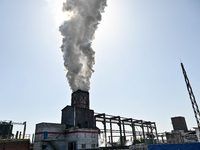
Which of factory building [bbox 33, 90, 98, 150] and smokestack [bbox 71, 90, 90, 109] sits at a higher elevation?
smokestack [bbox 71, 90, 90, 109]

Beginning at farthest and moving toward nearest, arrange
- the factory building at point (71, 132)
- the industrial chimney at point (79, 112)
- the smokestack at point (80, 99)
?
the smokestack at point (80, 99) < the industrial chimney at point (79, 112) < the factory building at point (71, 132)

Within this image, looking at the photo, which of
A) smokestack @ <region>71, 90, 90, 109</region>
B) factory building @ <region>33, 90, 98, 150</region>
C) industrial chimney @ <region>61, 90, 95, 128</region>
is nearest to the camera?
factory building @ <region>33, 90, 98, 150</region>

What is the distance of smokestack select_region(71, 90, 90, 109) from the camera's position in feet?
107

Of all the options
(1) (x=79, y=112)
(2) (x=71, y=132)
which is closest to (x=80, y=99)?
(1) (x=79, y=112)

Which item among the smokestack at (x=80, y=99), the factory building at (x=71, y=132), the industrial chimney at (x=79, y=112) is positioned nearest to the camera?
the factory building at (x=71, y=132)

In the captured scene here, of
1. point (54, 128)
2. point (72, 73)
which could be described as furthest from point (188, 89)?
point (54, 128)

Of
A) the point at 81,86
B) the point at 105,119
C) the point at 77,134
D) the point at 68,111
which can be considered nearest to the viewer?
the point at 77,134

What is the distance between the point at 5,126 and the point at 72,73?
132 ft

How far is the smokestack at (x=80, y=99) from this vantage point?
32.6 m

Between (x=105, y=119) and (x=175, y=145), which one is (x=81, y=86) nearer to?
(x=105, y=119)

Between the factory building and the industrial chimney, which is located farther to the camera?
the industrial chimney

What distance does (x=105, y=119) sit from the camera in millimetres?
39500

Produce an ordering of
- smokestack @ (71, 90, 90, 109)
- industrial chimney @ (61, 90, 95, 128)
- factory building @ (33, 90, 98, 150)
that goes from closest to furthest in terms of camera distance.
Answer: factory building @ (33, 90, 98, 150) → industrial chimney @ (61, 90, 95, 128) → smokestack @ (71, 90, 90, 109)

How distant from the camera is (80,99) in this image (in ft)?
108
